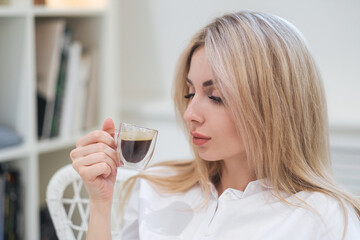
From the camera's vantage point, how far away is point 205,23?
1.77 meters

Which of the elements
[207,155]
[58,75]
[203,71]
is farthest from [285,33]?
[58,75]

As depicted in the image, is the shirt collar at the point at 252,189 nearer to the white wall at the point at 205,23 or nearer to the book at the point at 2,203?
the white wall at the point at 205,23

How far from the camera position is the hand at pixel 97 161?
1.13 meters

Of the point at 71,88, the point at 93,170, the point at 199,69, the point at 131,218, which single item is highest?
the point at 199,69

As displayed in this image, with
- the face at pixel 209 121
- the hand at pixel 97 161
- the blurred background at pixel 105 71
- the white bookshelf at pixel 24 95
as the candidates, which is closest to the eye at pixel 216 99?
the face at pixel 209 121

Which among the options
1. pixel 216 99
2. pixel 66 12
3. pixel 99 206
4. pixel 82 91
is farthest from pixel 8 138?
pixel 216 99

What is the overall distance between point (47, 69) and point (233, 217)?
1.08 meters

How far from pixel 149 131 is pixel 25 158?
0.91 m

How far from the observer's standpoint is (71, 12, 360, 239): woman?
3.54 feet

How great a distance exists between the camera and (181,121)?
1.40m

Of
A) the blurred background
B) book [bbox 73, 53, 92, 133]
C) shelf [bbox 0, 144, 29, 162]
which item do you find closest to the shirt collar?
the blurred background

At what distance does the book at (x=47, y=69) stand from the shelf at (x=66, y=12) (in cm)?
5

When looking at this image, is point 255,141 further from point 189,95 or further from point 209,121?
point 189,95

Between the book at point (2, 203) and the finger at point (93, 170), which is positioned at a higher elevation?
the finger at point (93, 170)
